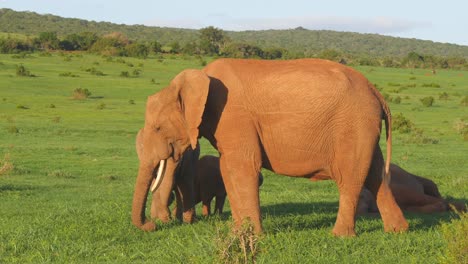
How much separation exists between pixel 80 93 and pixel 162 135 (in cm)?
2911

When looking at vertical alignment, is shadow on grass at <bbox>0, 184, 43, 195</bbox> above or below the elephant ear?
below

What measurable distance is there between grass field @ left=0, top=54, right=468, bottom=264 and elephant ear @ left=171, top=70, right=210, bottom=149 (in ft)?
3.67

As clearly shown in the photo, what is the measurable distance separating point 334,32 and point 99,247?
559 ft

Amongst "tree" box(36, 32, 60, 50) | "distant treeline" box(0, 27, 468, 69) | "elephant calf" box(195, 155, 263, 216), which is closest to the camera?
"elephant calf" box(195, 155, 263, 216)

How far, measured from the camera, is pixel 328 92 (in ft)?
30.2

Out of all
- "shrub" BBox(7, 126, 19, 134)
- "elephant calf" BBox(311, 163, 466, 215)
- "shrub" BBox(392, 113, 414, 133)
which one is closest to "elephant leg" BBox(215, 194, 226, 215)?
"elephant calf" BBox(311, 163, 466, 215)

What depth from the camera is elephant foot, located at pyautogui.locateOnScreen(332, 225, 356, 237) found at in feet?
30.1

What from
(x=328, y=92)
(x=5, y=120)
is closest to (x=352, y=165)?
(x=328, y=92)

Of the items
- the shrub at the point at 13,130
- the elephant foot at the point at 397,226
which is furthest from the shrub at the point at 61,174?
the elephant foot at the point at 397,226

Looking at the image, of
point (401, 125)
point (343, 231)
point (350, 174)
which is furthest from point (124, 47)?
point (343, 231)

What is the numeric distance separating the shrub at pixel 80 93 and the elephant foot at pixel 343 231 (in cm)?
2961

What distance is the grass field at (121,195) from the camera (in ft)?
27.4

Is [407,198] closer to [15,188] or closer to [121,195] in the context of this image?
[121,195]

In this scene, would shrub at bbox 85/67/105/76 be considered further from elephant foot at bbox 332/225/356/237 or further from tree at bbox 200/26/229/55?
elephant foot at bbox 332/225/356/237
